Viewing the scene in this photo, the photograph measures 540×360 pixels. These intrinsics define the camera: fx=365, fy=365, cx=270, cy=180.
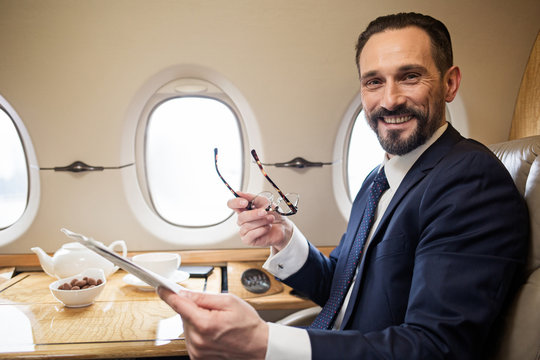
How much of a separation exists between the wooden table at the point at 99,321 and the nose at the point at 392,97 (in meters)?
1.08

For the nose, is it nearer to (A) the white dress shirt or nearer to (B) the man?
(B) the man

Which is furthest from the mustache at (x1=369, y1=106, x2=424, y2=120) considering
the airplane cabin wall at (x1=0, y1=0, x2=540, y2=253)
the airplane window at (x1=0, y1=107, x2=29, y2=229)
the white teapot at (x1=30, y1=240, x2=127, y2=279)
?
the airplane window at (x1=0, y1=107, x2=29, y2=229)

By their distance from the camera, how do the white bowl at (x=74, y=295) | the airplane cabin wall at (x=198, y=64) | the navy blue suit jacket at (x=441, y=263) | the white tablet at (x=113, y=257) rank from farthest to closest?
the airplane cabin wall at (x=198, y=64)
the white bowl at (x=74, y=295)
the navy blue suit jacket at (x=441, y=263)
the white tablet at (x=113, y=257)

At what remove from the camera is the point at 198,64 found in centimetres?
211

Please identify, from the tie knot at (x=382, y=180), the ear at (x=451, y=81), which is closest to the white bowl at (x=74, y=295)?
the tie knot at (x=382, y=180)

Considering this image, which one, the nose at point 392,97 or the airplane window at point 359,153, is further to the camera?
the airplane window at point 359,153

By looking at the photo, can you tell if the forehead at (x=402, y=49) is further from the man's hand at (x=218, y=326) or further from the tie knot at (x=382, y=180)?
the man's hand at (x=218, y=326)

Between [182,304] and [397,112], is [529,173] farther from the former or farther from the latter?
[182,304]

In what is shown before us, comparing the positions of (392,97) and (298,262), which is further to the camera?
(298,262)

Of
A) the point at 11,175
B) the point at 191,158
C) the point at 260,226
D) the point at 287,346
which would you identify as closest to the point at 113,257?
the point at 287,346

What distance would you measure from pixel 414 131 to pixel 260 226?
2.04 ft

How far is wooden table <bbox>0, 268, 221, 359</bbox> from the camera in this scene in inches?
47.8

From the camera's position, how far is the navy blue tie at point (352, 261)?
4.05 ft

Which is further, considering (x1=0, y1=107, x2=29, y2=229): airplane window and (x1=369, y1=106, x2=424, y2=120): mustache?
(x1=0, y1=107, x2=29, y2=229): airplane window
